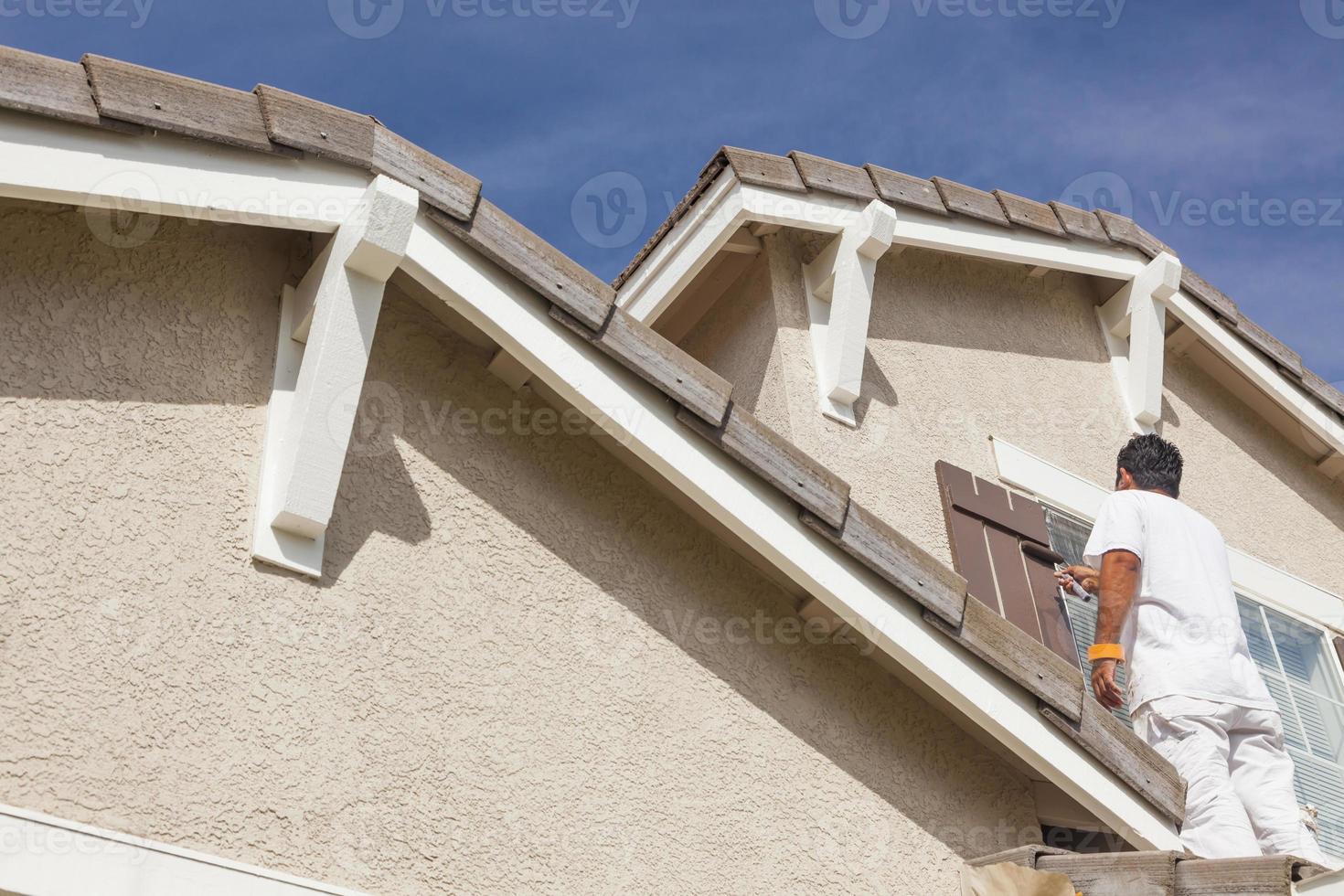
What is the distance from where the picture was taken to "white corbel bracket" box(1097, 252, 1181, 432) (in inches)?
285

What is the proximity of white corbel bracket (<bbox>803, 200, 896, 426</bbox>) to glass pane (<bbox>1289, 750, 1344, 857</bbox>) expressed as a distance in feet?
9.07

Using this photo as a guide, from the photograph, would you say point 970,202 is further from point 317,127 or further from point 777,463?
point 317,127

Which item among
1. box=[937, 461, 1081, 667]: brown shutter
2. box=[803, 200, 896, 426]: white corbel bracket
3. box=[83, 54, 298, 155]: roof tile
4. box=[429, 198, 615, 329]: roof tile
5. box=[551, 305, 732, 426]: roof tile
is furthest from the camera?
box=[803, 200, 896, 426]: white corbel bracket

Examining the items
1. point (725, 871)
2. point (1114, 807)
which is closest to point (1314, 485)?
point (1114, 807)

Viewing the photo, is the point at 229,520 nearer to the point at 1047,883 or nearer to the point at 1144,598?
the point at 1047,883

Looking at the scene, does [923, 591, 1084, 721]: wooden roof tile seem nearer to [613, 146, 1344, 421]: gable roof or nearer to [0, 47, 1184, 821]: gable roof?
[0, 47, 1184, 821]: gable roof

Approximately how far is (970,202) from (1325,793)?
3.24m

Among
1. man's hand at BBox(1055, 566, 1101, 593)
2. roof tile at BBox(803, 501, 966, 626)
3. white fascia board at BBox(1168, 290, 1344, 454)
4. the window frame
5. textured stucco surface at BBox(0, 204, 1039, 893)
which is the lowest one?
textured stucco surface at BBox(0, 204, 1039, 893)

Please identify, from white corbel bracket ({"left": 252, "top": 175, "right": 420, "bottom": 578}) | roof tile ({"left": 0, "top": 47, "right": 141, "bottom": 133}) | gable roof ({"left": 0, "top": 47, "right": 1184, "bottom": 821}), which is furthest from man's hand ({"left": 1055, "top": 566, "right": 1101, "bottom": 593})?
roof tile ({"left": 0, "top": 47, "right": 141, "bottom": 133})

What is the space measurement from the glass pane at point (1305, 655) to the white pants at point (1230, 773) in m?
2.63

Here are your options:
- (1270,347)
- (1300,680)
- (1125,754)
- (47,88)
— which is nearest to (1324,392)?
(1270,347)

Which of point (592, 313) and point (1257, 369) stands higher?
point (1257, 369)

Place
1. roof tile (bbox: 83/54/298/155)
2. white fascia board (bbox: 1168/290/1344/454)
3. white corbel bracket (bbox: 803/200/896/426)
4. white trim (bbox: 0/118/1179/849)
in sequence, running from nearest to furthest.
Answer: roof tile (bbox: 83/54/298/155) → white trim (bbox: 0/118/1179/849) → white corbel bracket (bbox: 803/200/896/426) → white fascia board (bbox: 1168/290/1344/454)

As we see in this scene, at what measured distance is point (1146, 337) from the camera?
7.29m
